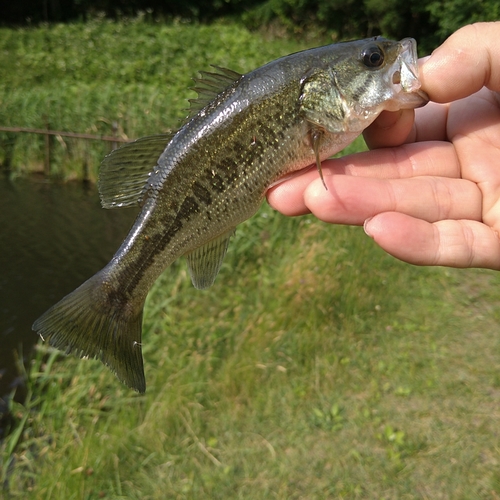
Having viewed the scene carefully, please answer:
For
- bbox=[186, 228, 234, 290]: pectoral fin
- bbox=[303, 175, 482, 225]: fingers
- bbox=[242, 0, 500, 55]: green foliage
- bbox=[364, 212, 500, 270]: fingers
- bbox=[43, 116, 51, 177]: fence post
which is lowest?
bbox=[43, 116, 51, 177]: fence post

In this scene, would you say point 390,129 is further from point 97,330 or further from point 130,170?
point 97,330

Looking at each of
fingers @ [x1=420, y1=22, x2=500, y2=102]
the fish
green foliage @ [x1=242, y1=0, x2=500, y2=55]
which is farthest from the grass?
green foliage @ [x1=242, y1=0, x2=500, y2=55]

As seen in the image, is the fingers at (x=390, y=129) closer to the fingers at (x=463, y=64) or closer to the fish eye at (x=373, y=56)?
the fingers at (x=463, y=64)

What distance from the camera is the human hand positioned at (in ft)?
7.39

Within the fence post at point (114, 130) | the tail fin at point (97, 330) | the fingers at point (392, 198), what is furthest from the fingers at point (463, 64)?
the fence post at point (114, 130)

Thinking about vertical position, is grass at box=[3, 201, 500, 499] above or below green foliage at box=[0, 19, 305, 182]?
below

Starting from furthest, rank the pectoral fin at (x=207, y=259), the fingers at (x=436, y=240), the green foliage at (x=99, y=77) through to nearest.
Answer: the green foliage at (x=99, y=77)
the pectoral fin at (x=207, y=259)
the fingers at (x=436, y=240)

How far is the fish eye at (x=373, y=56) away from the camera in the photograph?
7.36ft

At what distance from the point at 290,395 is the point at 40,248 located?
6633 millimetres

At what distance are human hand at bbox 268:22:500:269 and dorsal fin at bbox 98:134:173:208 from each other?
0.59 metres

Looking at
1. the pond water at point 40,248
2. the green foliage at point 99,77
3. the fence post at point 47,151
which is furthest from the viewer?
the fence post at point 47,151

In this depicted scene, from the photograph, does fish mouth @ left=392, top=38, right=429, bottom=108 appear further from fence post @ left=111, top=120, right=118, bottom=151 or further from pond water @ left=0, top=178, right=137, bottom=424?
fence post @ left=111, top=120, right=118, bottom=151

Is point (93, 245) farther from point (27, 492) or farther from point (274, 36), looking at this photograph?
point (274, 36)

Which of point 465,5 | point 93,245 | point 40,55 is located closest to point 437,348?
point 93,245
